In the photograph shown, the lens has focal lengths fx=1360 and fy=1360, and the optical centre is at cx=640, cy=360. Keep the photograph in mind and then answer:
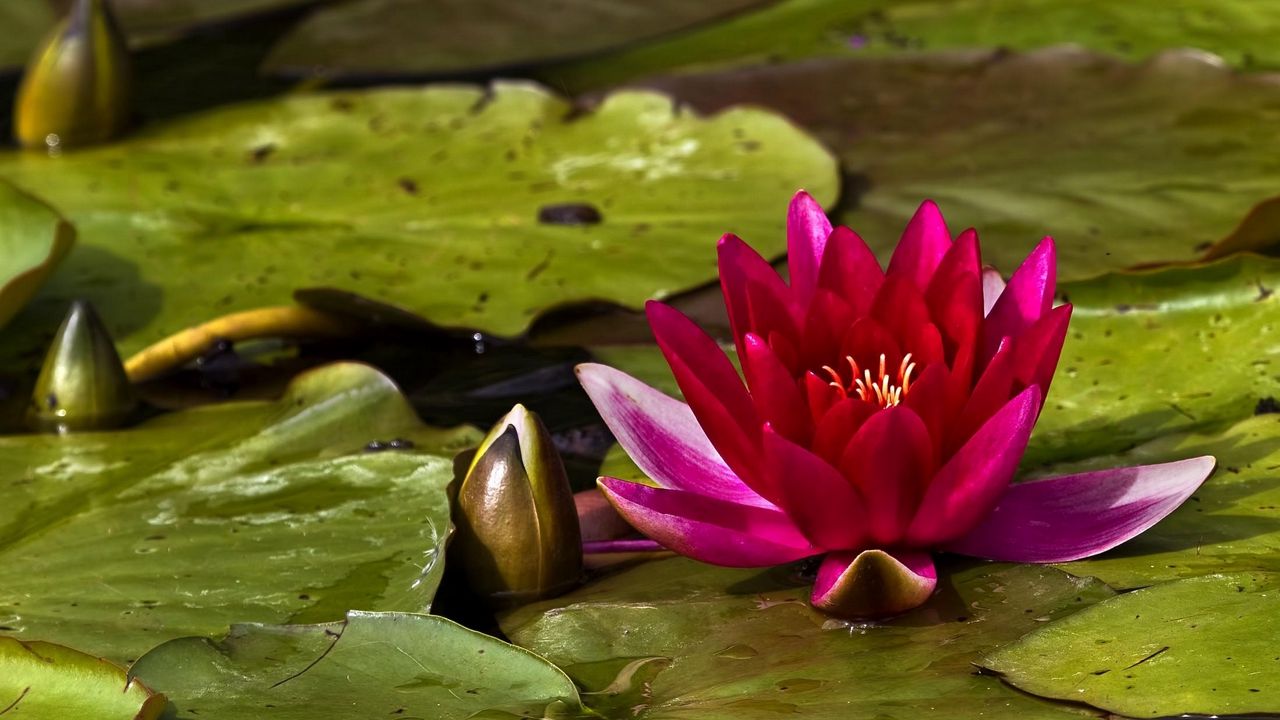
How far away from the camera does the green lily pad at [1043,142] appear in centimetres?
203

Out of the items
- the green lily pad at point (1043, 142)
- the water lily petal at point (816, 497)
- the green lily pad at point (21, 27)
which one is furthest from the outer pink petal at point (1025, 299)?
the green lily pad at point (21, 27)

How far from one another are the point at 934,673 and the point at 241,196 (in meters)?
1.69

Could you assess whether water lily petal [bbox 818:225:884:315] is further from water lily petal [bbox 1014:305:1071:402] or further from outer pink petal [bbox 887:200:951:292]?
water lily petal [bbox 1014:305:1071:402]

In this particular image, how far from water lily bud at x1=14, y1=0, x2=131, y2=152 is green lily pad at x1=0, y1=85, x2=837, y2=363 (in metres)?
0.07

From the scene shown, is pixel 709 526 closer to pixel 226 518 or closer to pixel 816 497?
pixel 816 497

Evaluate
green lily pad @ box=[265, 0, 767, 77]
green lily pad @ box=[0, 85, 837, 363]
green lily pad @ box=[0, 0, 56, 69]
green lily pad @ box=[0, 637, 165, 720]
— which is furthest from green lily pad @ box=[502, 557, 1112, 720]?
green lily pad @ box=[0, 0, 56, 69]

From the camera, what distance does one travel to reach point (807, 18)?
3.17 metres

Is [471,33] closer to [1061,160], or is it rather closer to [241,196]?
[241,196]

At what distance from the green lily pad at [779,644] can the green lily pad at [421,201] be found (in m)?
0.75

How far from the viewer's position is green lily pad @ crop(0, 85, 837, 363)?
6.84 ft

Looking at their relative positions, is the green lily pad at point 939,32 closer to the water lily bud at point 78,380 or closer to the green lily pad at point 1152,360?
the green lily pad at point 1152,360

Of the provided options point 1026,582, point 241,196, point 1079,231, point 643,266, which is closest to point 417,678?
point 1026,582

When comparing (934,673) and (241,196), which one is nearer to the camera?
(934,673)

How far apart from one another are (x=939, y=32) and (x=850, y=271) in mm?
1810
